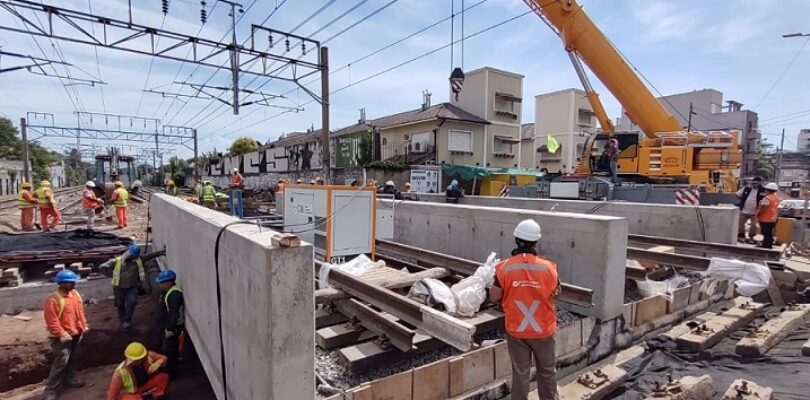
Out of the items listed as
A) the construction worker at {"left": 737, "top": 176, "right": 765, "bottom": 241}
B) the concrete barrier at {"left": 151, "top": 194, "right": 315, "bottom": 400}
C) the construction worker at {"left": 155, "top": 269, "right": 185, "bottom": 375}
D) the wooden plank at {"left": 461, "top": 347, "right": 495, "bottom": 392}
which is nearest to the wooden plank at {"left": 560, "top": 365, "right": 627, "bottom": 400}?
the wooden plank at {"left": 461, "top": 347, "right": 495, "bottom": 392}

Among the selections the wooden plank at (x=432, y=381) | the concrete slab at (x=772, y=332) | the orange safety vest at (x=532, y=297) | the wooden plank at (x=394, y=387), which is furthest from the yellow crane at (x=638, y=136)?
the wooden plank at (x=394, y=387)

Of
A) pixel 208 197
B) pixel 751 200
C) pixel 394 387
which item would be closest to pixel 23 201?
pixel 208 197

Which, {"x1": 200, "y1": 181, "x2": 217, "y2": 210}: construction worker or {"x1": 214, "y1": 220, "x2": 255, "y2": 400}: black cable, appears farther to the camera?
{"x1": 200, "y1": 181, "x2": 217, "y2": 210}: construction worker

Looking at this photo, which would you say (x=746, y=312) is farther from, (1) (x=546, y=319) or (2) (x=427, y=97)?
(2) (x=427, y=97)

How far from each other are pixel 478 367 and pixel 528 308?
90cm

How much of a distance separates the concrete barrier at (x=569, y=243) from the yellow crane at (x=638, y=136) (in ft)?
23.2

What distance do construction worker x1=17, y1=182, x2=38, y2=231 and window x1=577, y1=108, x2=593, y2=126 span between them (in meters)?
34.2

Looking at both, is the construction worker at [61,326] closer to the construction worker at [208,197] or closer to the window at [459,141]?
the construction worker at [208,197]

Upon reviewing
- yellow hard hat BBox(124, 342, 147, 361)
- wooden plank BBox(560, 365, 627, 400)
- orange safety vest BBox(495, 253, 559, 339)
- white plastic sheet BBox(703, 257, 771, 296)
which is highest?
orange safety vest BBox(495, 253, 559, 339)

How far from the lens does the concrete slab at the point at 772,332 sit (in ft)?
14.8

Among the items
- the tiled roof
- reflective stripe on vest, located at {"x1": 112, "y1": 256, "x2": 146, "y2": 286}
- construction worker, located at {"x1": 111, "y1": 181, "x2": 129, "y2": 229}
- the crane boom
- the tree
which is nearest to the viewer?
reflective stripe on vest, located at {"x1": 112, "y1": 256, "x2": 146, "y2": 286}

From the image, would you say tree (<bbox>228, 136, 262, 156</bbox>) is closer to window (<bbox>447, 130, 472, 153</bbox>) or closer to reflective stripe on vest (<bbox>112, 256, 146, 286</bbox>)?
window (<bbox>447, 130, 472, 153</bbox>)

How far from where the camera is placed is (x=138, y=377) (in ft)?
15.5

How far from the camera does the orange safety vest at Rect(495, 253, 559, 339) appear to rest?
330 centimetres
